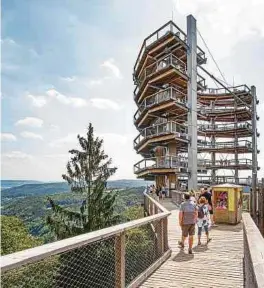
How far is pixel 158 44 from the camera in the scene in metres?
36.3

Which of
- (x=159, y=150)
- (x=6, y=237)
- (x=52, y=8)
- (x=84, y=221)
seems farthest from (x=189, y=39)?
A: (x=6, y=237)

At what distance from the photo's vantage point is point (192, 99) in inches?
1304

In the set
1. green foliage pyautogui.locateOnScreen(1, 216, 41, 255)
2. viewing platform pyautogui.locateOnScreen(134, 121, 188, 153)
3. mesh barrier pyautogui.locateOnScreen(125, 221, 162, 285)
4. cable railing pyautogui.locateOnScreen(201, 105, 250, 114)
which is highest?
cable railing pyautogui.locateOnScreen(201, 105, 250, 114)

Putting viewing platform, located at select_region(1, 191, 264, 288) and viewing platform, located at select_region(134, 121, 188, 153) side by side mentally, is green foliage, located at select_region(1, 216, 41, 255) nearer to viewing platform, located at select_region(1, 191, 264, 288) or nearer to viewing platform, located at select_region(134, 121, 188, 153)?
viewing platform, located at select_region(134, 121, 188, 153)

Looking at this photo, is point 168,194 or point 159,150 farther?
point 159,150

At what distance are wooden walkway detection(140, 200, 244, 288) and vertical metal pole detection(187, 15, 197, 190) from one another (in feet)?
66.7

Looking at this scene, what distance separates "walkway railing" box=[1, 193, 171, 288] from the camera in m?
3.92

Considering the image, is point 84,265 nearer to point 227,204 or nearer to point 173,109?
point 227,204

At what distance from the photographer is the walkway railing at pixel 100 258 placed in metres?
3.92

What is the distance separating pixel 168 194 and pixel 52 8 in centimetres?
2468

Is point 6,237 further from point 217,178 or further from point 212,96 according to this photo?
point 212,96

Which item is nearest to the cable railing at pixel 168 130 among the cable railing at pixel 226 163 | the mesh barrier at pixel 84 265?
the cable railing at pixel 226 163

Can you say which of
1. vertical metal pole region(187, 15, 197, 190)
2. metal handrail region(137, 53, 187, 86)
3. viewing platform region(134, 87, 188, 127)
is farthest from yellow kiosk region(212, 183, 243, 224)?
metal handrail region(137, 53, 187, 86)

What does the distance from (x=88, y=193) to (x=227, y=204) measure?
66.6 ft
